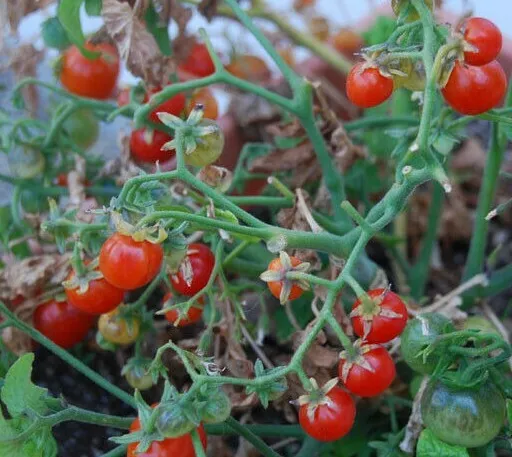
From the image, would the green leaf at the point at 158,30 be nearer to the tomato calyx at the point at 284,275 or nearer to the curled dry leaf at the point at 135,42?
the curled dry leaf at the point at 135,42

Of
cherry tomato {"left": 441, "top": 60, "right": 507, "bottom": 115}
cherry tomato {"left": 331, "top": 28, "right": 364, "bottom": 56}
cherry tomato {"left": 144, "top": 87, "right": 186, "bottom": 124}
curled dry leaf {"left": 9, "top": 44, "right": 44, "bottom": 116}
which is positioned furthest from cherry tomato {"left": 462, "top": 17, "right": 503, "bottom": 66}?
cherry tomato {"left": 331, "top": 28, "right": 364, "bottom": 56}

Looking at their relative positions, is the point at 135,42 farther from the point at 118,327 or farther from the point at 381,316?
the point at 381,316

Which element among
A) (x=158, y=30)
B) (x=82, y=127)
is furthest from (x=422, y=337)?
(x=82, y=127)

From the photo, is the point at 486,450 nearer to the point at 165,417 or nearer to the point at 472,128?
the point at 165,417

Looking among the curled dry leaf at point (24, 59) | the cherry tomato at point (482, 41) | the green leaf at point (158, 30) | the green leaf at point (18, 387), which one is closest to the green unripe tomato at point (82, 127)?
the curled dry leaf at point (24, 59)

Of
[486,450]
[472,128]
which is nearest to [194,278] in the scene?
[486,450]
